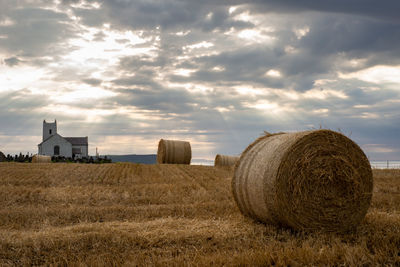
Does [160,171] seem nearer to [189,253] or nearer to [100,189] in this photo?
[100,189]

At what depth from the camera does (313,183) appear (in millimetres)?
7305

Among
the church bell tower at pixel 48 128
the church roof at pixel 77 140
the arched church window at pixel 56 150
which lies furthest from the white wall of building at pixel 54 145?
the church bell tower at pixel 48 128

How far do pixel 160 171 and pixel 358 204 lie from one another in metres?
13.6

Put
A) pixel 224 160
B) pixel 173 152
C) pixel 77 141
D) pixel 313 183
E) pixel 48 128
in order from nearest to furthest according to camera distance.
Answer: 1. pixel 313 183
2. pixel 173 152
3. pixel 224 160
4. pixel 77 141
5. pixel 48 128

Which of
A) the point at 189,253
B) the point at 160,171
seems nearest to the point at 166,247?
the point at 189,253

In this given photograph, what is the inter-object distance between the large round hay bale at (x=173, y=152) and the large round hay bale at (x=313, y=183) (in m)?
17.9

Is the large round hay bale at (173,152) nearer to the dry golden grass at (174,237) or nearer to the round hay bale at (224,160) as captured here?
the round hay bale at (224,160)

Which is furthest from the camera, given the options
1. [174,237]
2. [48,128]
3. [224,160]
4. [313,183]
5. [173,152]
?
[48,128]

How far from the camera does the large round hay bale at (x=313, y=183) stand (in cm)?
714

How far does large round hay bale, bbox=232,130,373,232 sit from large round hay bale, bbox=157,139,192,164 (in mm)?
17937

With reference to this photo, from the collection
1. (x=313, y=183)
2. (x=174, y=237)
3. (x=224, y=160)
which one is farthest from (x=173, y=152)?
(x=174, y=237)

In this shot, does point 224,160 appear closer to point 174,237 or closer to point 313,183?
point 313,183

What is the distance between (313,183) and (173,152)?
18620 millimetres

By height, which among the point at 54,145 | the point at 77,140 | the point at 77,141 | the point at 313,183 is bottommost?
the point at 313,183
